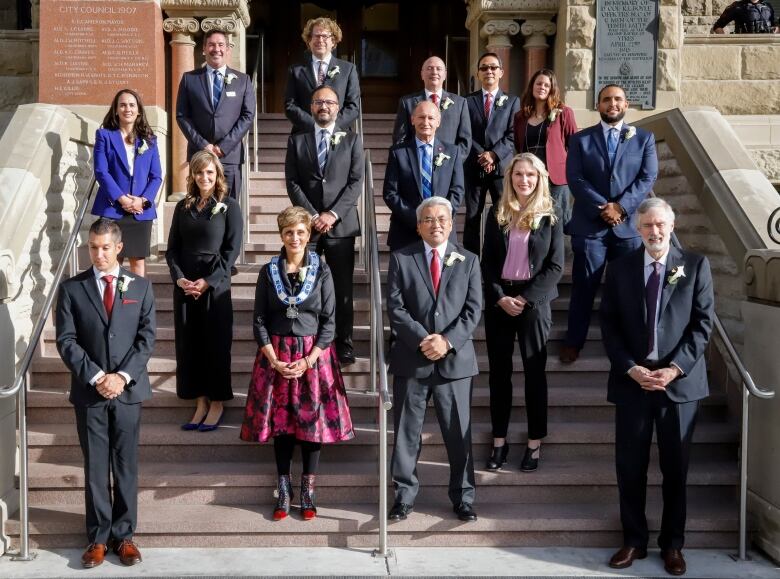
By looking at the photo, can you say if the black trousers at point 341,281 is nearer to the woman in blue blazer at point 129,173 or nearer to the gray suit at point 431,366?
the gray suit at point 431,366

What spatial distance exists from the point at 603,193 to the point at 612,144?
330mm

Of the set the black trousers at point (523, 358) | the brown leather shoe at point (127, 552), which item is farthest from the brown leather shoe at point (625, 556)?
the brown leather shoe at point (127, 552)

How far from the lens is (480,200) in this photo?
7418 millimetres

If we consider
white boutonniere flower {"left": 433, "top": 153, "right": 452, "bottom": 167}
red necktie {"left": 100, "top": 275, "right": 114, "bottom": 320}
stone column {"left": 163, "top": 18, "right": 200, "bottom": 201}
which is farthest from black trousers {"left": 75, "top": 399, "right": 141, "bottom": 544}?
stone column {"left": 163, "top": 18, "right": 200, "bottom": 201}

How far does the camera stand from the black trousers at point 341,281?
22.0ft

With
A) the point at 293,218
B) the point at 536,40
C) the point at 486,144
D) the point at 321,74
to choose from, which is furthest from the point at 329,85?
the point at 536,40

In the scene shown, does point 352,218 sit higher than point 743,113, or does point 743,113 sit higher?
point 743,113

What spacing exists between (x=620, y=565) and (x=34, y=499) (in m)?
3.36

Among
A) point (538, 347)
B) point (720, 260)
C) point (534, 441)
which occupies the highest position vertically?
point (720, 260)

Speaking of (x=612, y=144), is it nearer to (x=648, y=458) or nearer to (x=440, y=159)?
(x=440, y=159)

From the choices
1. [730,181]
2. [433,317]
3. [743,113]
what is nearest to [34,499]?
[433,317]

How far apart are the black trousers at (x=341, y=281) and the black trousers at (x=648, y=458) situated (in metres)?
2.02

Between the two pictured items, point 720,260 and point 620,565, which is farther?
point 720,260

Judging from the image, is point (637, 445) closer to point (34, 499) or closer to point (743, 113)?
point (34, 499)
